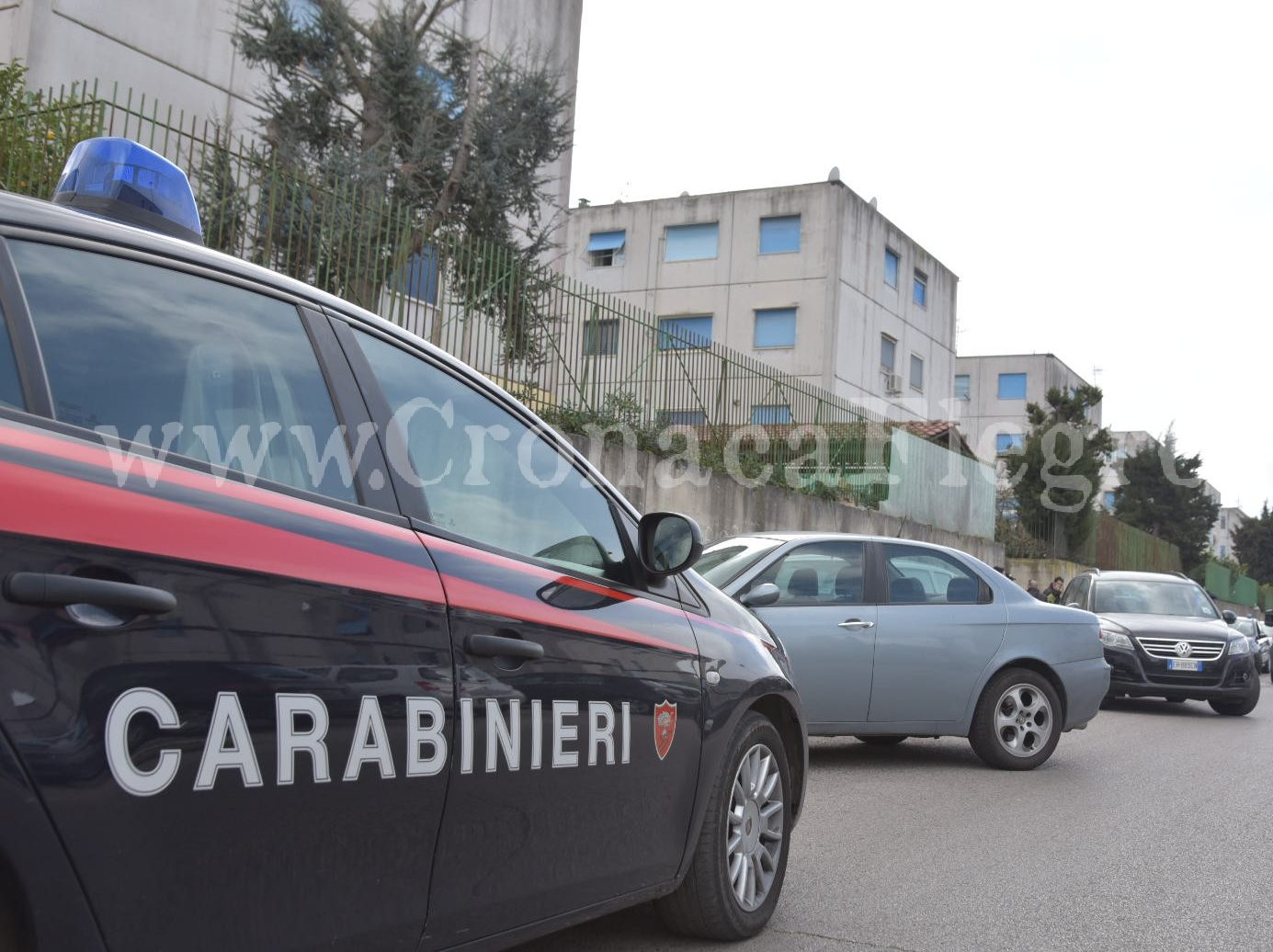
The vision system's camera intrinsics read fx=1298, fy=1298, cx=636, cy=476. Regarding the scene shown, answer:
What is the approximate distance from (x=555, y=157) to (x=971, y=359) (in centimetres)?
5184

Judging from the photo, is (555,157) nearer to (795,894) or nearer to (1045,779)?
(1045,779)

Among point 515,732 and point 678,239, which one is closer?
point 515,732

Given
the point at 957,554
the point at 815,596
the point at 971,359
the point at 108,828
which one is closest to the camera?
the point at 108,828

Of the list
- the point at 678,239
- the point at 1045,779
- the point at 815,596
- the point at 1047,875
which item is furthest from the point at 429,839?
the point at 678,239

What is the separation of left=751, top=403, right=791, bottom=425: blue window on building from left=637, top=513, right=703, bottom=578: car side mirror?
13.8 meters

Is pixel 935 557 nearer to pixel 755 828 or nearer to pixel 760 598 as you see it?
pixel 760 598

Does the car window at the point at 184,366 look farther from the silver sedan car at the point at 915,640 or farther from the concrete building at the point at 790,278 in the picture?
the concrete building at the point at 790,278

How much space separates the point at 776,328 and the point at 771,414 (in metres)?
22.1

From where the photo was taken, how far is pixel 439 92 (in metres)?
18.5

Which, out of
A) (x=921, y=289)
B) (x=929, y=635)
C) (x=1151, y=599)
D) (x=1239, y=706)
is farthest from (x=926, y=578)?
(x=921, y=289)

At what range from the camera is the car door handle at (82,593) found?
1.92 metres

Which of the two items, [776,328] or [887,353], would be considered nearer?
[776,328]

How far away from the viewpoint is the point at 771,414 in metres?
18.1

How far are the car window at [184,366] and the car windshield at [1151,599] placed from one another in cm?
1392
